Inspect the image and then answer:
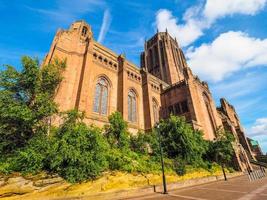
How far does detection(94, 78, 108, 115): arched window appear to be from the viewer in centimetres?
2106

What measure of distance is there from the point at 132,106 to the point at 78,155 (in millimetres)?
16626

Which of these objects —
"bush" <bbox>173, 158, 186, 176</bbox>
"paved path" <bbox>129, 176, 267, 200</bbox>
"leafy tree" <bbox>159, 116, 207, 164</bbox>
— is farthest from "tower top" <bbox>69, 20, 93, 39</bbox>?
"paved path" <bbox>129, 176, 267, 200</bbox>

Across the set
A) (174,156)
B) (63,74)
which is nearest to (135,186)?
(174,156)

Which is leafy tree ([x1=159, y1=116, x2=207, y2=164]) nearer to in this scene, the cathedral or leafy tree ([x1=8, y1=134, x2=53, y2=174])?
the cathedral

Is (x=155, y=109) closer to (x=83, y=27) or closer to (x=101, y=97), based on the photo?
(x=101, y=97)

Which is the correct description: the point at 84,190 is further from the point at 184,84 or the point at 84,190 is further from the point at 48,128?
the point at 184,84

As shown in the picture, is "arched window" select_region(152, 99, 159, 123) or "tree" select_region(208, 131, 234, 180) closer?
"tree" select_region(208, 131, 234, 180)

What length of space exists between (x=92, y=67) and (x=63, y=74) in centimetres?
495

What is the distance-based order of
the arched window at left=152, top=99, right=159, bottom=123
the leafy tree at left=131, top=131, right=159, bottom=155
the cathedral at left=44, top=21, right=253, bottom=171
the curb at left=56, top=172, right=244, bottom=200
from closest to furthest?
the curb at left=56, top=172, right=244, bottom=200, the leafy tree at left=131, top=131, right=159, bottom=155, the cathedral at left=44, top=21, right=253, bottom=171, the arched window at left=152, top=99, right=159, bottom=123

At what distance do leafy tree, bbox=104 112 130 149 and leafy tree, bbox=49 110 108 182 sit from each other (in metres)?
4.03

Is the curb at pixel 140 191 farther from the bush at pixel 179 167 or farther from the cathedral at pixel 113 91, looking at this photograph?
the cathedral at pixel 113 91

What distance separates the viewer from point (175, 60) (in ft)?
148

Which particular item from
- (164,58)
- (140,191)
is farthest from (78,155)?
(164,58)

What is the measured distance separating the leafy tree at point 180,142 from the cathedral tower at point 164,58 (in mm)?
21379
